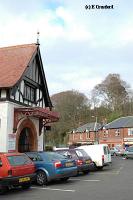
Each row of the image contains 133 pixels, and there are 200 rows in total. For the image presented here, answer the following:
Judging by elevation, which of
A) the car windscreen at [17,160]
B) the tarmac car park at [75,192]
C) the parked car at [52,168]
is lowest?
Answer: the tarmac car park at [75,192]

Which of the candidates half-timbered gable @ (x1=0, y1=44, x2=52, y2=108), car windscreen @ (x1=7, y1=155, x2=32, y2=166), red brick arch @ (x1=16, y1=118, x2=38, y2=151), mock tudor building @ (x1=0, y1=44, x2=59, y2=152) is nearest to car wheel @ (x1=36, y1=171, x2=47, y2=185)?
car windscreen @ (x1=7, y1=155, x2=32, y2=166)

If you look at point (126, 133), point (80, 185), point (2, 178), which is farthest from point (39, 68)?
point (126, 133)

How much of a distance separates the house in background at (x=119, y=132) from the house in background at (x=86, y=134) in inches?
89.7

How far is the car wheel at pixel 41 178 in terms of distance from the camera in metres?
16.2

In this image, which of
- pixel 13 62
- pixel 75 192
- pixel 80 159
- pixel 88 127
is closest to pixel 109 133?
pixel 88 127

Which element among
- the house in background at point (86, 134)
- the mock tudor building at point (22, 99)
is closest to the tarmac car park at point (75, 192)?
the mock tudor building at point (22, 99)

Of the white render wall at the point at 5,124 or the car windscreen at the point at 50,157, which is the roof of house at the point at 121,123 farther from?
the car windscreen at the point at 50,157

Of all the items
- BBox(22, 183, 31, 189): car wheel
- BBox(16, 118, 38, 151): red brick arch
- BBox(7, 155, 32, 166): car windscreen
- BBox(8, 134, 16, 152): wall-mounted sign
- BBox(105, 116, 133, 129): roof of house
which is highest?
BBox(105, 116, 133, 129): roof of house

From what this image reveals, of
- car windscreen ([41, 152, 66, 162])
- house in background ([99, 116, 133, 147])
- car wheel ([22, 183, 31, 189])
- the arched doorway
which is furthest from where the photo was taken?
house in background ([99, 116, 133, 147])

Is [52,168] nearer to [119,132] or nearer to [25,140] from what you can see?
[25,140]

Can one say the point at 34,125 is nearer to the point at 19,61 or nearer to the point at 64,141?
the point at 19,61

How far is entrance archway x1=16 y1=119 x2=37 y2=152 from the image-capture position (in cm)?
2583

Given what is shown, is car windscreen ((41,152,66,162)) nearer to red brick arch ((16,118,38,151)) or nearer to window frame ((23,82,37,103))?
red brick arch ((16,118,38,151))

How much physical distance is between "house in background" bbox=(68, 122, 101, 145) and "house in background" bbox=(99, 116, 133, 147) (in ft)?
7.47
